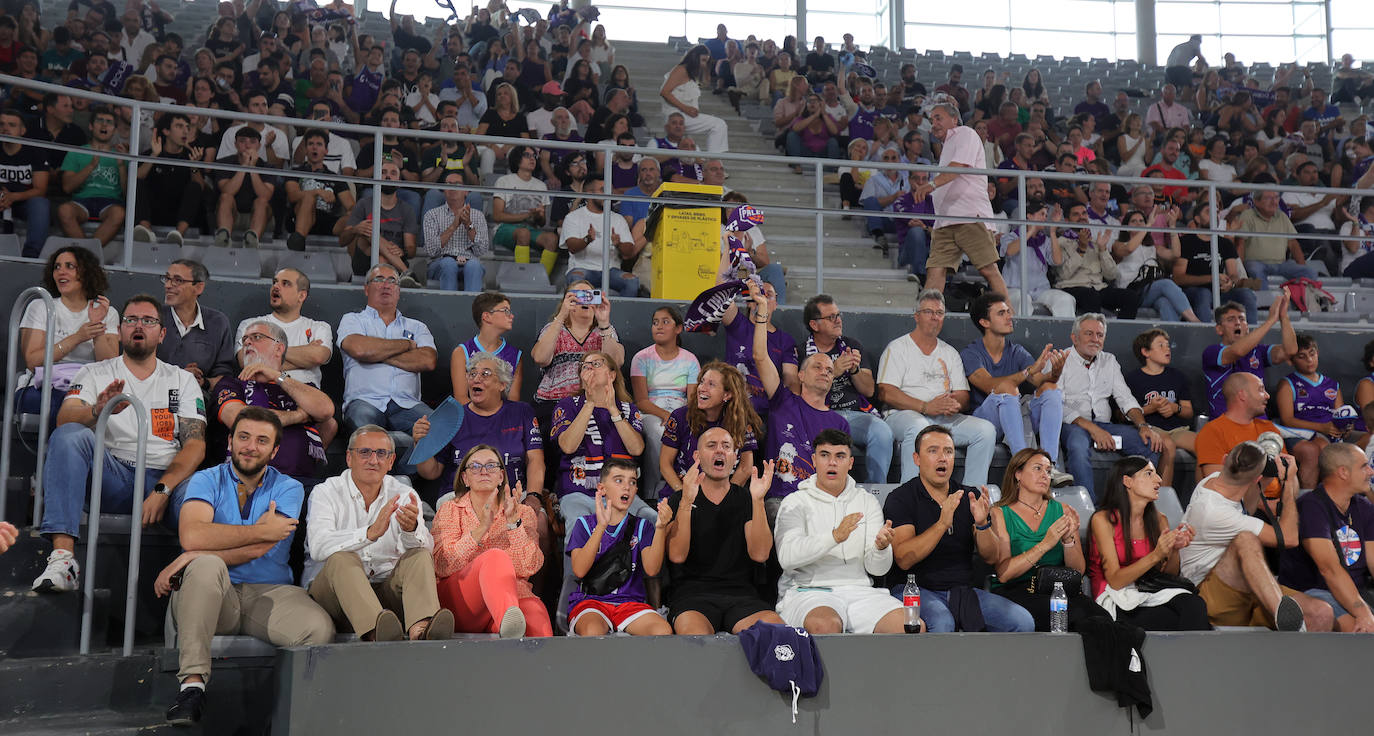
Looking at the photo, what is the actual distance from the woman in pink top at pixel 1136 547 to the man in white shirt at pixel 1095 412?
4.44 feet

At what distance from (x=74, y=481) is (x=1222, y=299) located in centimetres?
819

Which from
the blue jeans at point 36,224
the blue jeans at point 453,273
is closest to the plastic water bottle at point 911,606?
the blue jeans at point 453,273

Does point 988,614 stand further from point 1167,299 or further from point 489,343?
point 1167,299

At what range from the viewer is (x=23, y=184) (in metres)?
8.43

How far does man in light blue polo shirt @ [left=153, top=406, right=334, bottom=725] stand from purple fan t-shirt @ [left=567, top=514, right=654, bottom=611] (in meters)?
1.11

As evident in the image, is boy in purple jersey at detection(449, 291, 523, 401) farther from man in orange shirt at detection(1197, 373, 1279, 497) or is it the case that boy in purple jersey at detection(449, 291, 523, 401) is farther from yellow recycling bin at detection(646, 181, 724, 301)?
man in orange shirt at detection(1197, 373, 1279, 497)

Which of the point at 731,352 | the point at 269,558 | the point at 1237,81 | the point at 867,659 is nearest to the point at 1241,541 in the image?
the point at 867,659

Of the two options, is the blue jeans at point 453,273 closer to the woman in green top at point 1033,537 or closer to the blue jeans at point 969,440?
the blue jeans at point 969,440

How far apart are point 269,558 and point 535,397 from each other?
7.57ft

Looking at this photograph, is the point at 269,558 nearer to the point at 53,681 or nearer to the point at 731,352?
the point at 53,681

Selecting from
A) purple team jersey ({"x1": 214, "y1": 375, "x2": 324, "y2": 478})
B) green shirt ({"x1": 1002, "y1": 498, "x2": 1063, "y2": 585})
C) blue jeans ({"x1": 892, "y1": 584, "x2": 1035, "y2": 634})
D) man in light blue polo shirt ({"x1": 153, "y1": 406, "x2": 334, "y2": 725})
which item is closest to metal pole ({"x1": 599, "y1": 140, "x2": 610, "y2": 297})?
purple team jersey ({"x1": 214, "y1": 375, "x2": 324, "y2": 478})

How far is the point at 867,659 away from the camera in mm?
5316

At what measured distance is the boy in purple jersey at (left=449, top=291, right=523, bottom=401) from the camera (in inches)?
288

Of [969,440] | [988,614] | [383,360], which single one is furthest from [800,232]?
[988,614]
